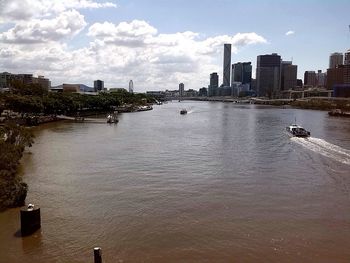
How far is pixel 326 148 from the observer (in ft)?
124

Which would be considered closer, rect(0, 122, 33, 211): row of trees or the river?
the river

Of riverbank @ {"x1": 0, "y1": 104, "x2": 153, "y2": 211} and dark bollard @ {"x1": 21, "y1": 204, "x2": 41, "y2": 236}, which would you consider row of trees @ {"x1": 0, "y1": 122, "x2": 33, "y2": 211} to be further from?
dark bollard @ {"x1": 21, "y1": 204, "x2": 41, "y2": 236}

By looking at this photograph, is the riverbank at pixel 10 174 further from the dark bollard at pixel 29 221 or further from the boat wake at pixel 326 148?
the boat wake at pixel 326 148

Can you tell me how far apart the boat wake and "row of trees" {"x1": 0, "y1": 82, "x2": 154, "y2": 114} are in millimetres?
34059

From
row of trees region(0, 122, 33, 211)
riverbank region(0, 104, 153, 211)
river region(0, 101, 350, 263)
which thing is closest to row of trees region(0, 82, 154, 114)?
river region(0, 101, 350, 263)

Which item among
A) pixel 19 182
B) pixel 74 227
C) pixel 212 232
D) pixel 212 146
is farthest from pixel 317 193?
pixel 212 146

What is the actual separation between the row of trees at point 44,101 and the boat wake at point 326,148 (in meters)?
34.1

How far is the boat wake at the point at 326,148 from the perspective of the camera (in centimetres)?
3262

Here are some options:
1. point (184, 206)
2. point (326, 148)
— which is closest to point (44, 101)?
point (326, 148)

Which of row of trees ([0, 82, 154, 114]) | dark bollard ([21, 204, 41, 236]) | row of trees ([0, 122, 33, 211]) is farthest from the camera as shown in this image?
row of trees ([0, 82, 154, 114])

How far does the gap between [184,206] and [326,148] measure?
22.8 m

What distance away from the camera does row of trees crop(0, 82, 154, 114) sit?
5667cm

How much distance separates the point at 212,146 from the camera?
38.9 meters

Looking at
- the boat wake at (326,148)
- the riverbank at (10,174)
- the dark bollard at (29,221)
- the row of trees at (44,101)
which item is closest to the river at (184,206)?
the dark bollard at (29,221)
